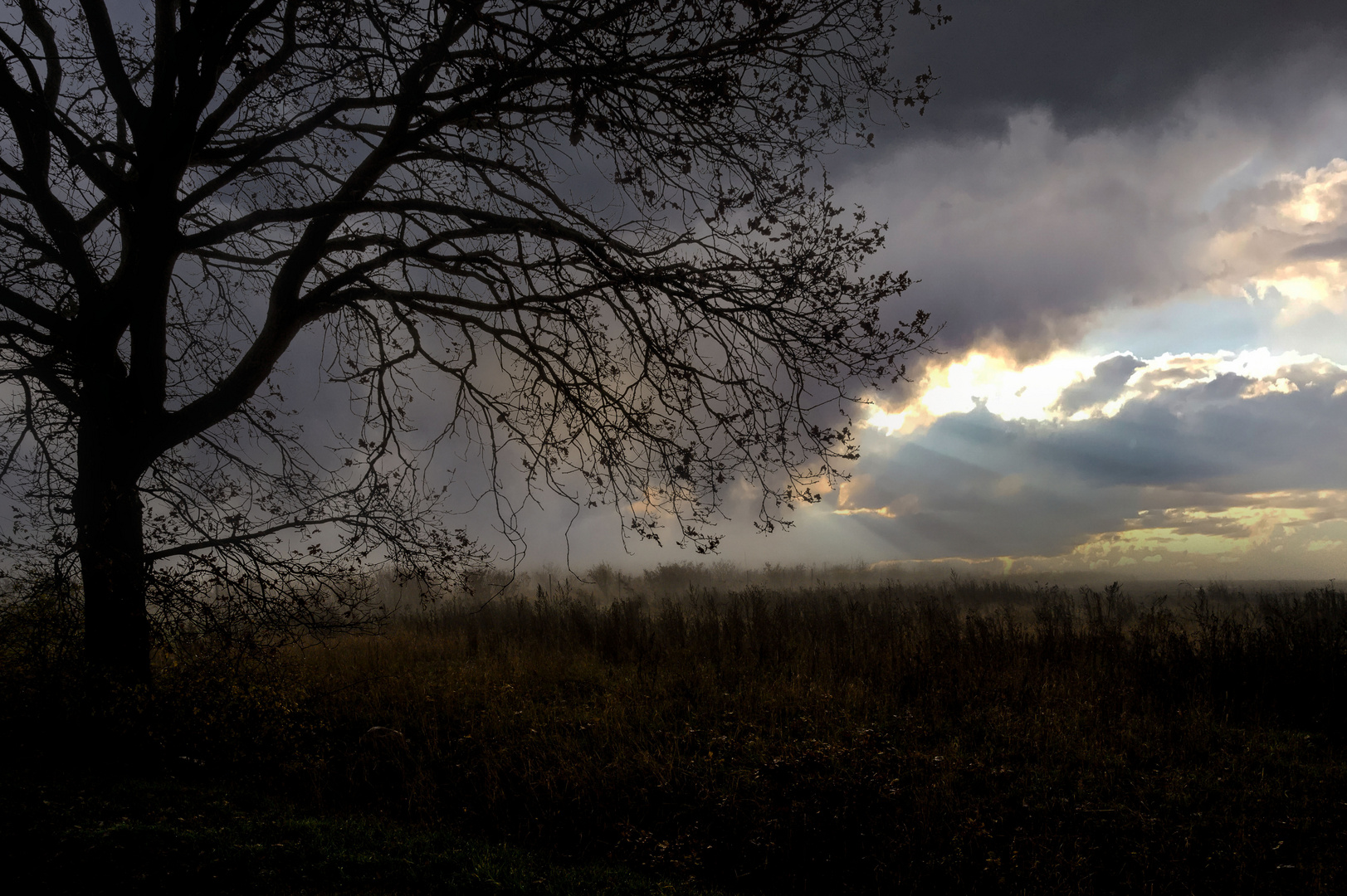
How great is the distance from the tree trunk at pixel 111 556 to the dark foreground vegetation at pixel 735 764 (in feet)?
1.29

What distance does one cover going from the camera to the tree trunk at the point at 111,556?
764 centimetres

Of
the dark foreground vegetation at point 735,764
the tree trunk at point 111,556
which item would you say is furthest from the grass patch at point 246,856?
the tree trunk at point 111,556

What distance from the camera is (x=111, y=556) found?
760 centimetres

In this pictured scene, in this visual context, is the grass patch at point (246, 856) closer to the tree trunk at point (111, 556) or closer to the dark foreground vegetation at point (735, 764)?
the dark foreground vegetation at point (735, 764)

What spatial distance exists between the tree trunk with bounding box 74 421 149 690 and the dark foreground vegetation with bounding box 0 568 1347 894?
0.39 m

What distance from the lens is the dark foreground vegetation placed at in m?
5.65

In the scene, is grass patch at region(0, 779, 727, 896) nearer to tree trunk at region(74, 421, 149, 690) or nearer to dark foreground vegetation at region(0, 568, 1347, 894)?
dark foreground vegetation at region(0, 568, 1347, 894)

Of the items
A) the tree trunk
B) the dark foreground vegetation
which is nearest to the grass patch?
the dark foreground vegetation

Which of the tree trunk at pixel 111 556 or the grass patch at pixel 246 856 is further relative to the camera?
the tree trunk at pixel 111 556

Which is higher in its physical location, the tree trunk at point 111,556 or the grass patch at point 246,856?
the tree trunk at point 111,556

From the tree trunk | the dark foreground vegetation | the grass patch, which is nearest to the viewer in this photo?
the grass patch

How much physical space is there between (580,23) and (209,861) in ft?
23.8

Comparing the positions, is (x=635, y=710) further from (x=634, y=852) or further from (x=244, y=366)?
(x=244, y=366)

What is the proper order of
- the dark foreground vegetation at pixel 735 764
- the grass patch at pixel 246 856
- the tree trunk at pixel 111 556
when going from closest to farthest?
1. the grass patch at pixel 246 856
2. the dark foreground vegetation at pixel 735 764
3. the tree trunk at pixel 111 556
